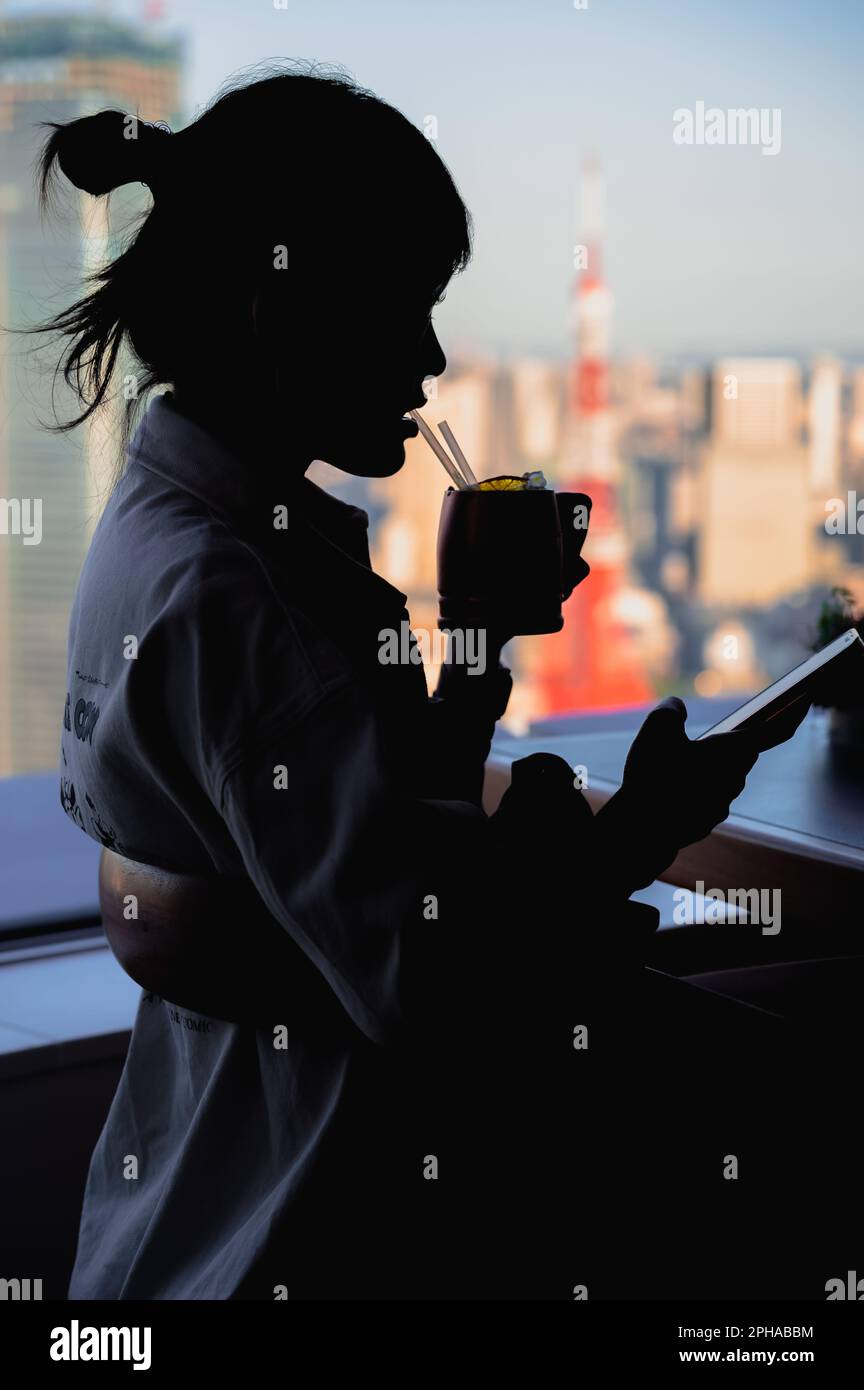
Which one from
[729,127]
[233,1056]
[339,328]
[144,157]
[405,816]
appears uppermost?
[729,127]

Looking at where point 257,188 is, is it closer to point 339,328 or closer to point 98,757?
point 339,328

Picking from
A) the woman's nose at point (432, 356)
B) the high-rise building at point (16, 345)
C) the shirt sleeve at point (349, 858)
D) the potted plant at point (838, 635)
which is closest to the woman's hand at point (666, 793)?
the shirt sleeve at point (349, 858)

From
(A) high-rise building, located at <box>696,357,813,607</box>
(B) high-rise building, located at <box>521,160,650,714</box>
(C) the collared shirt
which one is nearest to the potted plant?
(A) high-rise building, located at <box>696,357,813,607</box>

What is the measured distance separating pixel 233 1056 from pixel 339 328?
0.40m

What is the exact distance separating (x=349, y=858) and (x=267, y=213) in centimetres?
35

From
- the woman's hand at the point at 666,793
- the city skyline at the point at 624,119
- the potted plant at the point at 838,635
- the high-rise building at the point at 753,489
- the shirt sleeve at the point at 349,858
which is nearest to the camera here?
the shirt sleeve at the point at 349,858

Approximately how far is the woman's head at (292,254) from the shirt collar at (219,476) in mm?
22

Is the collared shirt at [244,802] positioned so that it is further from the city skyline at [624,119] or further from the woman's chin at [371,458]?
the city skyline at [624,119]

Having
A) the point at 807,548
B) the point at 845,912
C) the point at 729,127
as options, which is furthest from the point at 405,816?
the point at 807,548

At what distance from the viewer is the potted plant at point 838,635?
1353mm

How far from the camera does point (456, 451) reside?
938mm

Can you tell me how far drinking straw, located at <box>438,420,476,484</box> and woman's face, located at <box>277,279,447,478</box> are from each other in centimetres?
17

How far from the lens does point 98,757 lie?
683 mm

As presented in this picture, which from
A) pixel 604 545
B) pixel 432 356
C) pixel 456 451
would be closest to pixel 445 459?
pixel 456 451
